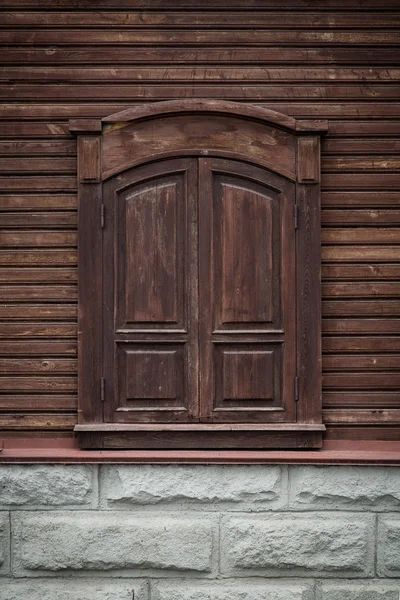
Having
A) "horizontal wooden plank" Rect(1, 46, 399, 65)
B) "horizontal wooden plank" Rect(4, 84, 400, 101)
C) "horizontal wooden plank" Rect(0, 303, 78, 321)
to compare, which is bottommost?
"horizontal wooden plank" Rect(0, 303, 78, 321)

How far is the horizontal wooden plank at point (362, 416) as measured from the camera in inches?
206

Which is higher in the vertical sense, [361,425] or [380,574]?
[361,425]

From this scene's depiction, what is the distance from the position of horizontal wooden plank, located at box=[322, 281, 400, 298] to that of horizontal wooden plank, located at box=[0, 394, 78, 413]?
181 cm

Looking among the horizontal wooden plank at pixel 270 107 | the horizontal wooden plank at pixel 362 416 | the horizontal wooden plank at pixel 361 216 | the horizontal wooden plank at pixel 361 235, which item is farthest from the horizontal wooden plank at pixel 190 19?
the horizontal wooden plank at pixel 362 416

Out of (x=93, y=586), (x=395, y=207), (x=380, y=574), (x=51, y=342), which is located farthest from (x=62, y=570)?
(x=395, y=207)

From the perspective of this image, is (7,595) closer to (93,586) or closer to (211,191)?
(93,586)

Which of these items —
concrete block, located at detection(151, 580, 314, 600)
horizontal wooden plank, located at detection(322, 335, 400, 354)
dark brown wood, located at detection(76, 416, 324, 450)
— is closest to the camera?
concrete block, located at detection(151, 580, 314, 600)

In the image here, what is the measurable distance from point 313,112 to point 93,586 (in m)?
3.38

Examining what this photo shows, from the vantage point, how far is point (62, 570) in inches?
201

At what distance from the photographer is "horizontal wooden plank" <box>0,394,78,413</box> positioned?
5.24 m

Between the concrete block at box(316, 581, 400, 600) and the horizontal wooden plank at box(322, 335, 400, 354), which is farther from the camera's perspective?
the horizontal wooden plank at box(322, 335, 400, 354)

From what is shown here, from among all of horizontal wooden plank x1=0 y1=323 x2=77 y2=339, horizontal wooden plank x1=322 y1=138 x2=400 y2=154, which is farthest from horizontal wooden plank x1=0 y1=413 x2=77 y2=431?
horizontal wooden plank x1=322 y1=138 x2=400 y2=154

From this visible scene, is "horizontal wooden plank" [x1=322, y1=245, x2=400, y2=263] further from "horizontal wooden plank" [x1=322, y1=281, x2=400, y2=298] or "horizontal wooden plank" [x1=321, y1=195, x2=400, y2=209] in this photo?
"horizontal wooden plank" [x1=321, y1=195, x2=400, y2=209]

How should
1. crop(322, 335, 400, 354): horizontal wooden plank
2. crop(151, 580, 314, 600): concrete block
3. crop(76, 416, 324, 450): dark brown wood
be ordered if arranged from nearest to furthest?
crop(151, 580, 314, 600): concrete block → crop(76, 416, 324, 450): dark brown wood → crop(322, 335, 400, 354): horizontal wooden plank
